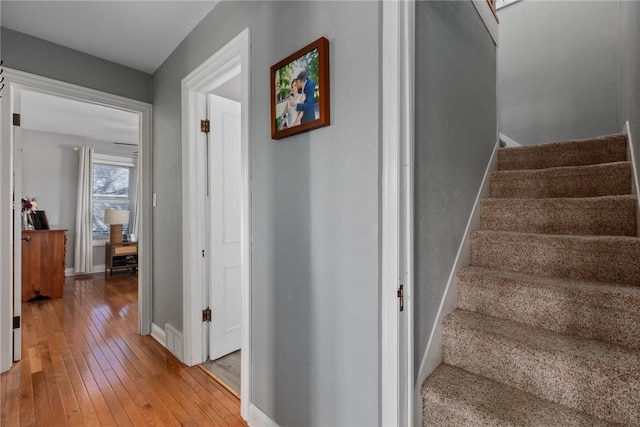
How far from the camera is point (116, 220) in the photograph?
5488 millimetres

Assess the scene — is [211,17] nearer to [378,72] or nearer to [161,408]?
[378,72]

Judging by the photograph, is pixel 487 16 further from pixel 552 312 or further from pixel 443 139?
pixel 552 312

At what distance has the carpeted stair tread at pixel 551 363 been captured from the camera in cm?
99

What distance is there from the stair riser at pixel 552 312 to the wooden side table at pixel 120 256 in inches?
229

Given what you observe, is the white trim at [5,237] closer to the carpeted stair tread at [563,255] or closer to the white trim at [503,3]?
the carpeted stair tread at [563,255]

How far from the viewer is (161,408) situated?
69.2 inches

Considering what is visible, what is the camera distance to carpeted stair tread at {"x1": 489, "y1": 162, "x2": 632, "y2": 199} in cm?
175

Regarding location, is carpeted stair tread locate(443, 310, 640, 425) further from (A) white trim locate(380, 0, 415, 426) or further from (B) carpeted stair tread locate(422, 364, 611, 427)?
(A) white trim locate(380, 0, 415, 426)

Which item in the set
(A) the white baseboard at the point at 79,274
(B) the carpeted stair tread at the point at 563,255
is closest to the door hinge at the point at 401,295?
(B) the carpeted stair tread at the point at 563,255

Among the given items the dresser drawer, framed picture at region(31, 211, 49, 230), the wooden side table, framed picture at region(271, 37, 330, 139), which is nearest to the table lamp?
the wooden side table

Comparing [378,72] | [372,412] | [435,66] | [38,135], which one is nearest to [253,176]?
[378,72]

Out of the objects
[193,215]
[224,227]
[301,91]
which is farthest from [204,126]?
[301,91]

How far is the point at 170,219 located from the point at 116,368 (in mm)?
1167

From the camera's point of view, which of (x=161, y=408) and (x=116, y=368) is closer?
(x=161, y=408)
